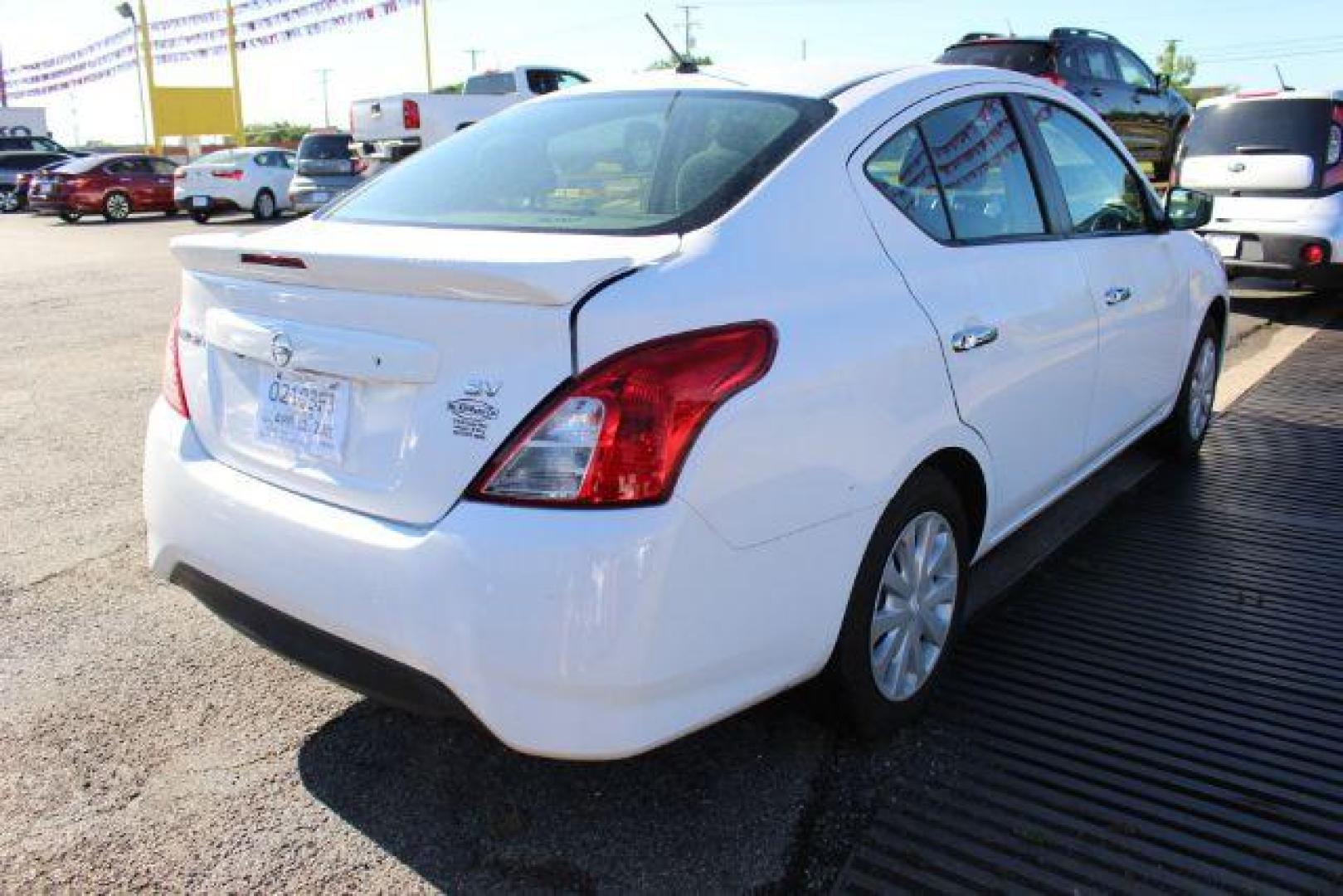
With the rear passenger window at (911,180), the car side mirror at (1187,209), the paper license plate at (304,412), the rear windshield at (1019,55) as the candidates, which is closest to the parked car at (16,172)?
the rear windshield at (1019,55)

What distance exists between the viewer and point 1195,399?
5.08 metres

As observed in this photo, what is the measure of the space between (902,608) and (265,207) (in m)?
23.6

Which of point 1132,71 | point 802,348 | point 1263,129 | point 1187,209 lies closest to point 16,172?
point 1132,71

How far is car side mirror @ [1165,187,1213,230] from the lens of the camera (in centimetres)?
448

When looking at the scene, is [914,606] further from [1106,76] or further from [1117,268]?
[1106,76]

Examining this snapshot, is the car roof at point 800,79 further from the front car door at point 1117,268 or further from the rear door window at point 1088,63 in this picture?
the rear door window at point 1088,63

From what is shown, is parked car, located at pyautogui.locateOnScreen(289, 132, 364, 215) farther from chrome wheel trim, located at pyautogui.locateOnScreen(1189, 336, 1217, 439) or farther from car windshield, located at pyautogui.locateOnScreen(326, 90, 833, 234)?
car windshield, located at pyautogui.locateOnScreen(326, 90, 833, 234)

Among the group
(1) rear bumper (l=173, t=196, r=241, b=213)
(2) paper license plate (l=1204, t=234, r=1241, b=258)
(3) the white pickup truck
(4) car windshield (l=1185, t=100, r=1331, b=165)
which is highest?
(3) the white pickup truck

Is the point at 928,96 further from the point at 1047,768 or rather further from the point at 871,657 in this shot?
the point at 1047,768

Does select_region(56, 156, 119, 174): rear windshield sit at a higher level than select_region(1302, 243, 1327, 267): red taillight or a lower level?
higher

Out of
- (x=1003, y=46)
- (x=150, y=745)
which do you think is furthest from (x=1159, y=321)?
(x=1003, y=46)

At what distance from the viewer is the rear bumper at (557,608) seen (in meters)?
2.00

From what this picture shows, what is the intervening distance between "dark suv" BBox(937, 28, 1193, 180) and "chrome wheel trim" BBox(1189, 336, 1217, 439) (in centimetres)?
712

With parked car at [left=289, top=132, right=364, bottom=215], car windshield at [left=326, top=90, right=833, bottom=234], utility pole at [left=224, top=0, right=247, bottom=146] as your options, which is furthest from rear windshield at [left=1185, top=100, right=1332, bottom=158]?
utility pole at [left=224, top=0, right=247, bottom=146]
